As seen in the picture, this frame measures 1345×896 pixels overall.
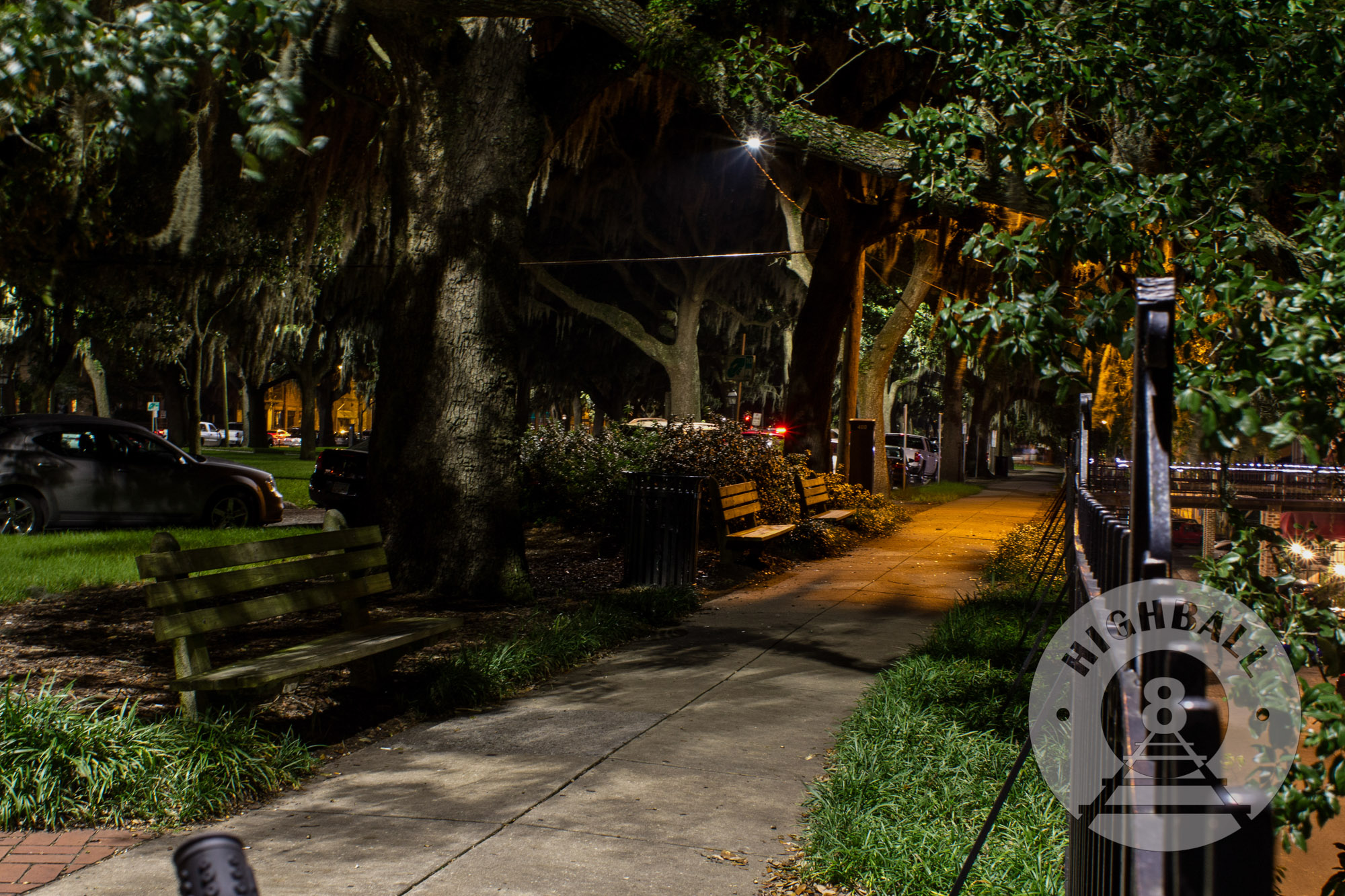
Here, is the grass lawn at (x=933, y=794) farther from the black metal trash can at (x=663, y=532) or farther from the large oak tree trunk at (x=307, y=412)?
the large oak tree trunk at (x=307, y=412)

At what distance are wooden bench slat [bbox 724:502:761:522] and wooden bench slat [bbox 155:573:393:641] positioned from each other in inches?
215

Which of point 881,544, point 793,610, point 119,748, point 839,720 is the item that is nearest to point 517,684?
point 839,720

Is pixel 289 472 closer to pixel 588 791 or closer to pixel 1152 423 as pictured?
pixel 588 791

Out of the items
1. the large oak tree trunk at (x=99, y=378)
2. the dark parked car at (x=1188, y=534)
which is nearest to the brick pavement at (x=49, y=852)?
the dark parked car at (x=1188, y=534)

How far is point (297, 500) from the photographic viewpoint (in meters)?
21.8

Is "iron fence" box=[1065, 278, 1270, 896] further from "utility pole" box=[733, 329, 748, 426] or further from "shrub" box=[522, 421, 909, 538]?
"utility pole" box=[733, 329, 748, 426]

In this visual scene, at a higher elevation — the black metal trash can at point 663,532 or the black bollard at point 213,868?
the black bollard at point 213,868

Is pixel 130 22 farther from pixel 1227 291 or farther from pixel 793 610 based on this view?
pixel 793 610

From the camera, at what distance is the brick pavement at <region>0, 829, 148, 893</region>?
3.60 meters

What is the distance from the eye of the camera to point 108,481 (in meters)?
14.5

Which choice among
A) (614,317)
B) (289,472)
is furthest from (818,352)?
(289,472)

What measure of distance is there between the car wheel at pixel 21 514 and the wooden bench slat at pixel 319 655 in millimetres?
10118

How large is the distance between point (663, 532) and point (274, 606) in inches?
198

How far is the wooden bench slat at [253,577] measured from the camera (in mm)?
4672
